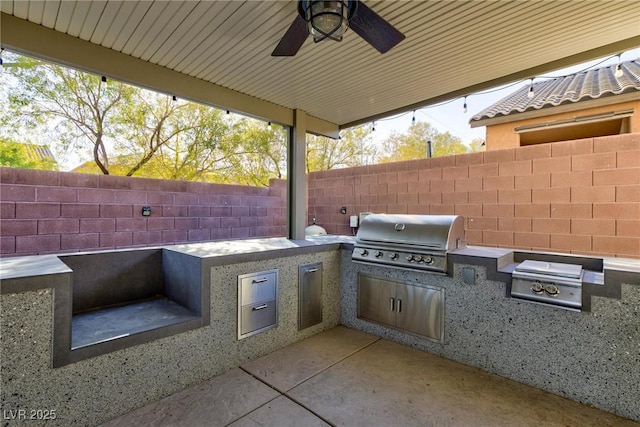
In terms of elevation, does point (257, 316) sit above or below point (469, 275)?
below

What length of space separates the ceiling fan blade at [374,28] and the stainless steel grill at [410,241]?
1.62 metres

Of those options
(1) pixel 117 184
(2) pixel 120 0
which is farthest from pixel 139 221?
(2) pixel 120 0

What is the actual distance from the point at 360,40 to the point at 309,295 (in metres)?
2.56

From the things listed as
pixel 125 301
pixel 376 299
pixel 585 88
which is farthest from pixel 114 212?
pixel 585 88

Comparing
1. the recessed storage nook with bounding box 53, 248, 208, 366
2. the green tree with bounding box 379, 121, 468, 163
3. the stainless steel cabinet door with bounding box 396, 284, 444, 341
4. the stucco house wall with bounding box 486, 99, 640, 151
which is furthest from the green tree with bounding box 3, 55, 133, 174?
the stucco house wall with bounding box 486, 99, 640, 151

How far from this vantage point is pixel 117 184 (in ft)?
14.6

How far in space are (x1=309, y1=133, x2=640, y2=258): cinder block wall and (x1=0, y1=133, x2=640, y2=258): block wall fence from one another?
0.04 feet

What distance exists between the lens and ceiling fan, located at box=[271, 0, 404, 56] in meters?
1.75

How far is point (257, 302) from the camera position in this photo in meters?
2.73

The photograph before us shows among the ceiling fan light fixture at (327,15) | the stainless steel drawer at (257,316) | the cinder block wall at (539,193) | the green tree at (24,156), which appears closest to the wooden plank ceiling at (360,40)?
the ceiling fan light fixture at (327,15)

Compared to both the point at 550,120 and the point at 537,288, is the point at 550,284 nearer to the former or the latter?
the point at 537,288

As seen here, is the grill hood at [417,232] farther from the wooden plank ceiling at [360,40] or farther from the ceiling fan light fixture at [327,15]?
the ceiling fan light fixture at [327,15]

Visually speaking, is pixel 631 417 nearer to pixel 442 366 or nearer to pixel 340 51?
pixel 442 366

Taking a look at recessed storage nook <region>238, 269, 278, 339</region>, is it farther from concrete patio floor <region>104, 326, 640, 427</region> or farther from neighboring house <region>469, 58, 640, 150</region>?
neighboring house <region>469, 58, 640, 150</region>
